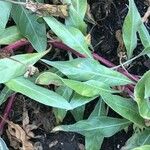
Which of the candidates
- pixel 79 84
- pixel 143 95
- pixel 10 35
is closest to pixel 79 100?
pixel 79 84

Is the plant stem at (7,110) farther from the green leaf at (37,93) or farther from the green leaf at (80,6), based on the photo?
the green leaf at (80,6)

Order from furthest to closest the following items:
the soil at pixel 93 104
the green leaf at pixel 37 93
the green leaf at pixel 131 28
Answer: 1. the soil at pixel 93 104
2. the green leaf at pixel 131 28
3. the green leaf at pixel 37 93

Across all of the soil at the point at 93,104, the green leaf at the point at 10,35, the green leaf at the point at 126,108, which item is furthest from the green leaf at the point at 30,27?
the green leaf at the point at 126,108

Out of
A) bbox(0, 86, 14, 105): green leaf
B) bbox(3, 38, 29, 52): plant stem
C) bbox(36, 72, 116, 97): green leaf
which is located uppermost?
bbox(3, 38, 29, 52): plant stem

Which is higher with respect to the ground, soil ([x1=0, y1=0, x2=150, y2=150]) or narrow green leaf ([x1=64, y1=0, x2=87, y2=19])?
narrow green leaf ([x1=64, y1=0, x2=87, y2=19])

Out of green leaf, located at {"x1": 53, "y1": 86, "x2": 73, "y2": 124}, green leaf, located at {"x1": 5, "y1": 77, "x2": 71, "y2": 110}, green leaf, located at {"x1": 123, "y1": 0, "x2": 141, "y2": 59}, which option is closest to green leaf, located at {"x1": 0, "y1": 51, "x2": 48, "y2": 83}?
green leaf, located at {"x1": 5, "y1": 77, "x2": 71, "y2": 110}

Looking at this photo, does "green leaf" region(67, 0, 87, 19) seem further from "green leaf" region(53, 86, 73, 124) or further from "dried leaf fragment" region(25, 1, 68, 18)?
"green leaf" region(53, 86, 73, 124)
